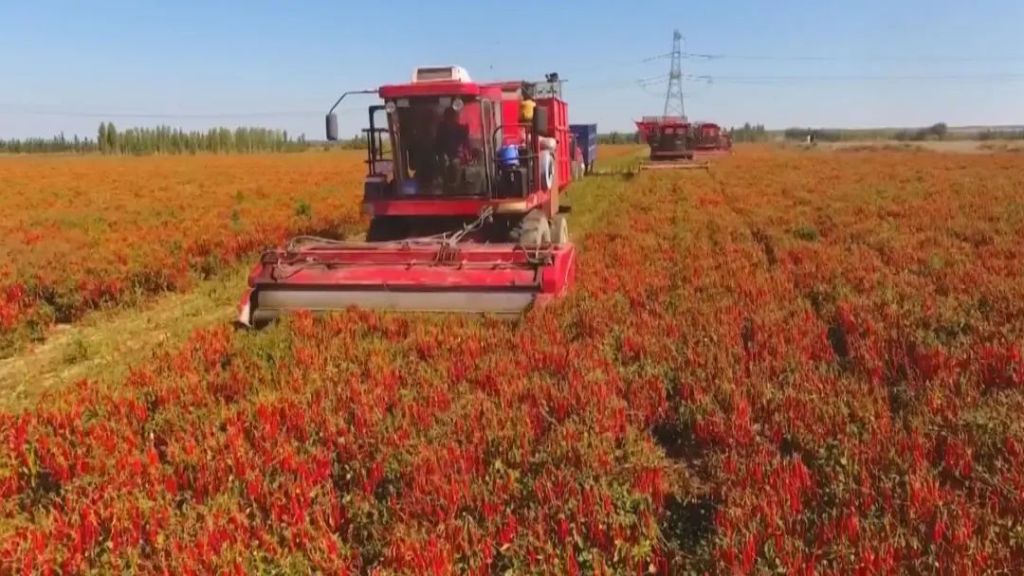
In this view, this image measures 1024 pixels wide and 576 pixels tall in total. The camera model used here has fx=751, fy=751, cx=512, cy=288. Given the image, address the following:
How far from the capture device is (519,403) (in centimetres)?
509

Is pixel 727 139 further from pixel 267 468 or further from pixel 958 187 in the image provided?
pixel 267 468

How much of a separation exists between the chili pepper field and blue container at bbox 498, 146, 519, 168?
2070mm

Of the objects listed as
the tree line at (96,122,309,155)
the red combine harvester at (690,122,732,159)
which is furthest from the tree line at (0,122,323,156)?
the red combine harvester at (690,122,732,159)

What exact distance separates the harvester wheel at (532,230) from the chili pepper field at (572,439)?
117 centimetres

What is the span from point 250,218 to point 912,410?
1571 centimetres

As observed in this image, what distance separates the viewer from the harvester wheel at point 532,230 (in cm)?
975

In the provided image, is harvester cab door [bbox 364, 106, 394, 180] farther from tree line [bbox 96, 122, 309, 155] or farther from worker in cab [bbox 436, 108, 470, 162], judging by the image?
tree line [bbox 96, 122, 309, 155]

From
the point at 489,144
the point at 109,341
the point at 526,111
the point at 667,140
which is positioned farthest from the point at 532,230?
the point at 667,140

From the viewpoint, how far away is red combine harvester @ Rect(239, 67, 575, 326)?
24.6 ft

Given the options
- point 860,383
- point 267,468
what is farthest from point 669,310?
point 267,468

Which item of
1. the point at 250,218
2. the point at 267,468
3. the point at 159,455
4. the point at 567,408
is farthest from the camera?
the point at 250,218

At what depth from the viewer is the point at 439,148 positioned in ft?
32.8

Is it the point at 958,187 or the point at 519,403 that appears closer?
the point at 519,403

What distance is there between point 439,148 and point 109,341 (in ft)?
15.0
